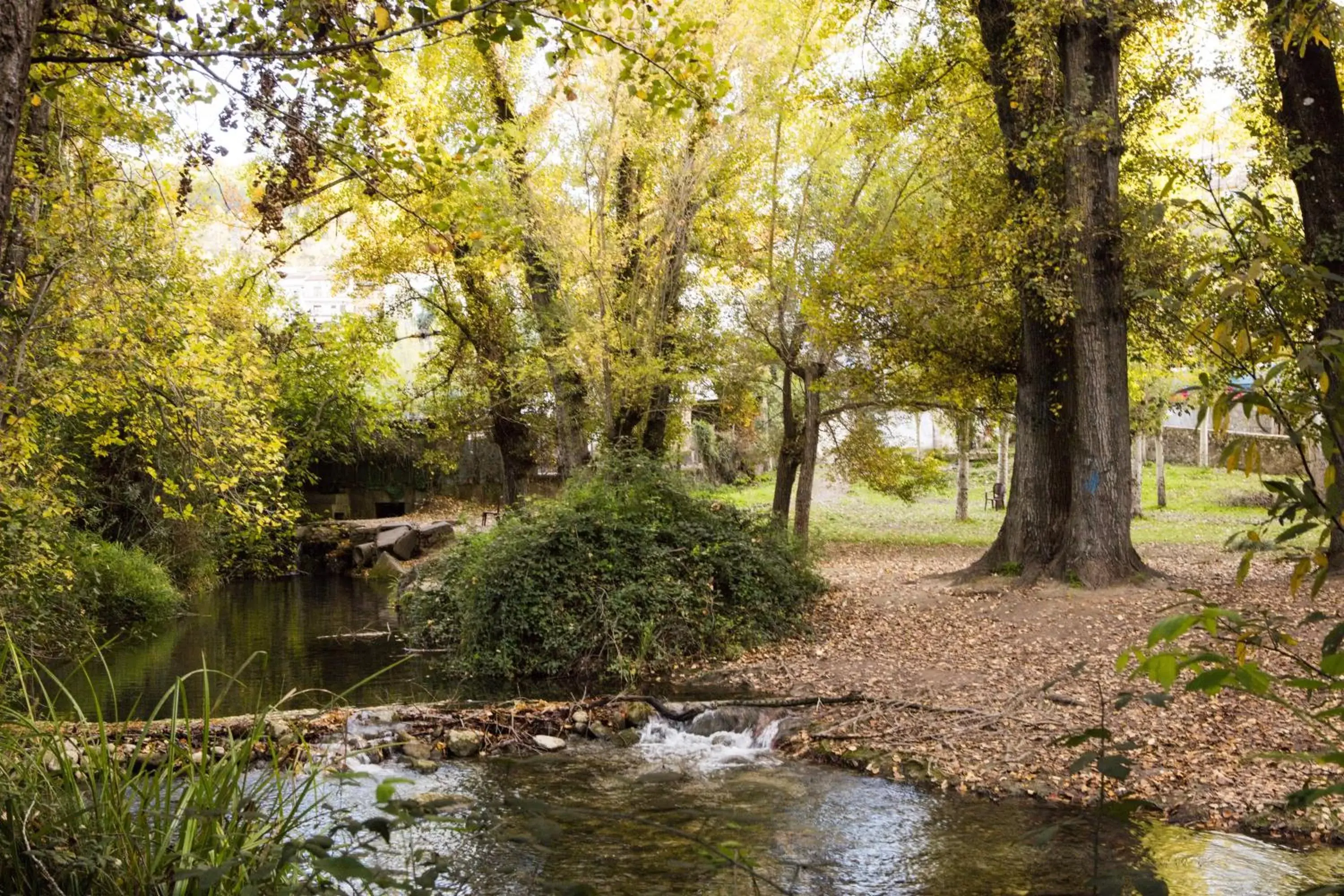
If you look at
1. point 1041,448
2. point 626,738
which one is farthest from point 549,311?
point 626,738

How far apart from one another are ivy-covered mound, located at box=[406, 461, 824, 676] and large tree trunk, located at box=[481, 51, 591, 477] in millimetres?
3528

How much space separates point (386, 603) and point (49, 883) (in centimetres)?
1457

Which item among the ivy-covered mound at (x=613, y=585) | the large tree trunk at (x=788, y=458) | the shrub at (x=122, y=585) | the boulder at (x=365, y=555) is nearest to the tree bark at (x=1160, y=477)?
the large tree trunk at (x=788, y=458)

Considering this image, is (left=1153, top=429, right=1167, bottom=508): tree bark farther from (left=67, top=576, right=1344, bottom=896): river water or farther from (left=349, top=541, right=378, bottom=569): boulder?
(left=67, top=576, right=1344, bottom=896): river water

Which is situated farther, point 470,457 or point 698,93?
point 470,457

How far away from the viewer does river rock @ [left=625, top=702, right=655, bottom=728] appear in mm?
9180

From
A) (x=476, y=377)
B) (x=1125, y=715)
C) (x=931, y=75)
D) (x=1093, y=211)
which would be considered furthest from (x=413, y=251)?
(x=1125, y=715)

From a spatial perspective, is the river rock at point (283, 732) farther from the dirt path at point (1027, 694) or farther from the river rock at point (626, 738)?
the dirt path at point (1027, 694)

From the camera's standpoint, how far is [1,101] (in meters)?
2.76

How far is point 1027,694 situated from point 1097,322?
216 inches

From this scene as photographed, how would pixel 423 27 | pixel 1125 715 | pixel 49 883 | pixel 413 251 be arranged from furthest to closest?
pixel 413 251 < pixel 1125 715 < pixel 423 27 < pixel 49 883

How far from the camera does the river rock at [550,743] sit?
850cm

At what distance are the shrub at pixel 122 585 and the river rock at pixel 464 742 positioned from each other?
756cm

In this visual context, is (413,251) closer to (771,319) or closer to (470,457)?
A: (771,319)
